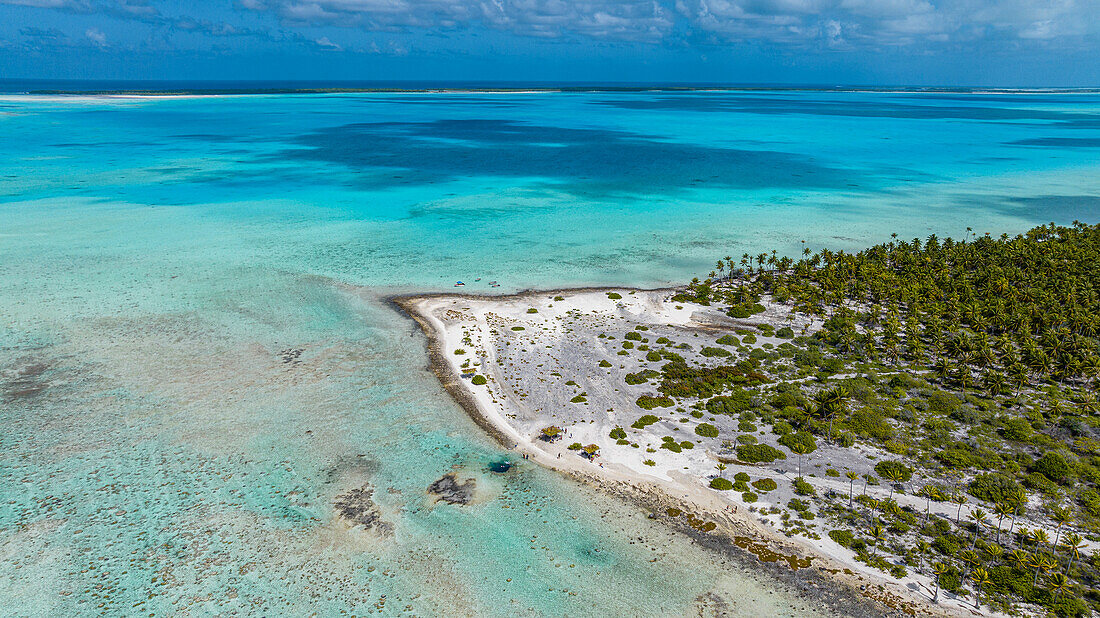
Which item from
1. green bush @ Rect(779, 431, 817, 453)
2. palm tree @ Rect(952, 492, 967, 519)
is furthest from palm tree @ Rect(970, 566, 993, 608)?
green bush @ Rect(779, 431, 817, 453)

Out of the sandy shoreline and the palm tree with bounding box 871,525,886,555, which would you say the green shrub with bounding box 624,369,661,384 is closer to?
the sandy shoreline

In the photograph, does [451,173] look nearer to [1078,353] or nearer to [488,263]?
[488,263]

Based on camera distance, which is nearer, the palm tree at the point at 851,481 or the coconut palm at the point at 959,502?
the coconut palm at the point at 959,502

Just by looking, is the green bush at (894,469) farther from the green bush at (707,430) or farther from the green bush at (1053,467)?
the green bush at (707,430)

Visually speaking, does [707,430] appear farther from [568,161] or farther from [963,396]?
[568,161]

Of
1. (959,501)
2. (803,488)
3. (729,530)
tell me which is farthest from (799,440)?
(729,530)

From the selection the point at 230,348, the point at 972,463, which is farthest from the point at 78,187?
the point at 972,463

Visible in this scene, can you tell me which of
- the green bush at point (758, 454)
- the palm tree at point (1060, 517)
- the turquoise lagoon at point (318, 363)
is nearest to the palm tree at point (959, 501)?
the palm tree at point (1060, 517)
